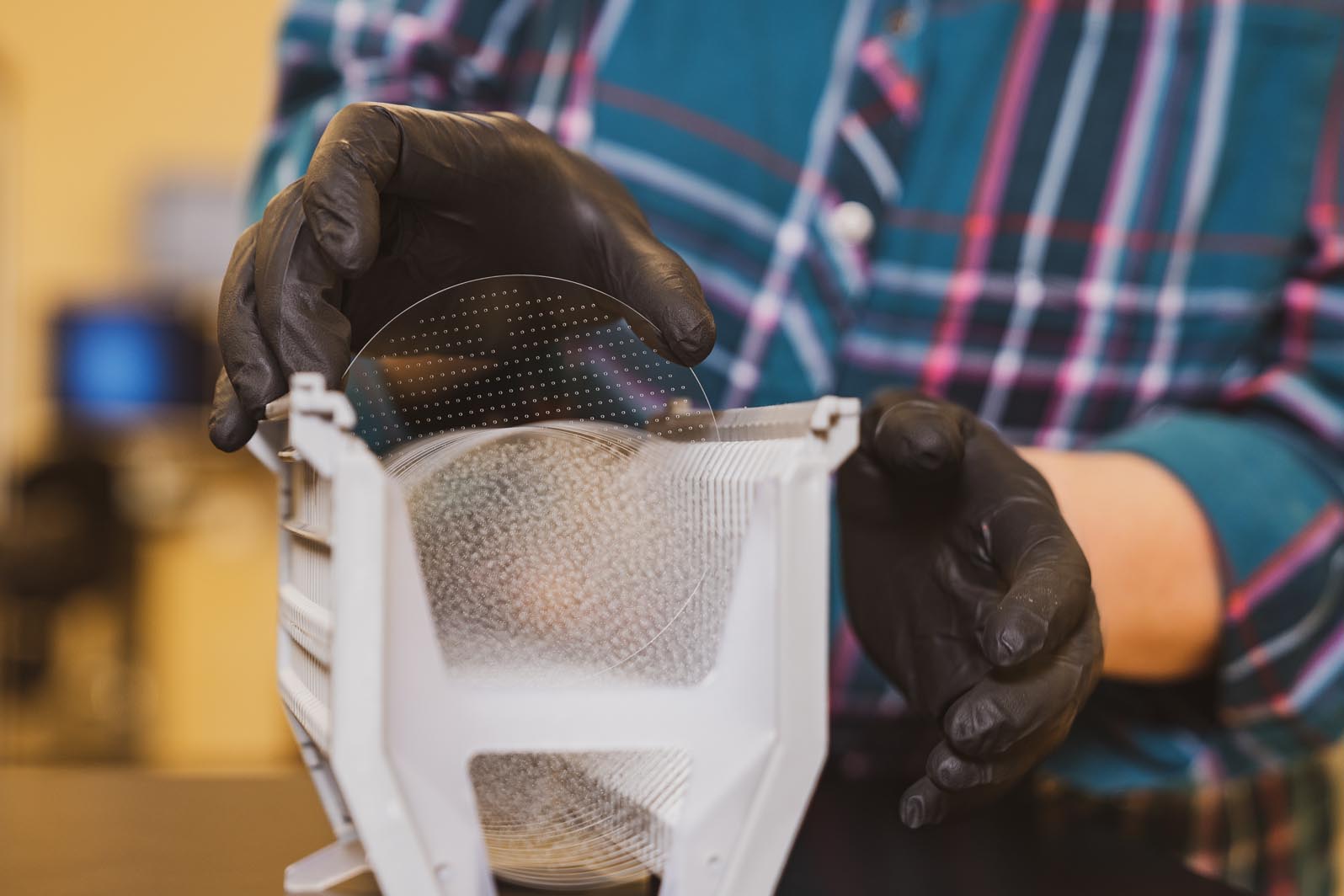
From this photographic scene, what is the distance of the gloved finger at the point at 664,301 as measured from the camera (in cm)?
48

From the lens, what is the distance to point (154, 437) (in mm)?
3104

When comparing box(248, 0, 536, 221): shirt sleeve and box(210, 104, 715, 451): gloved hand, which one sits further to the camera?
box(248, 0, 536, 221): shirt sleeve

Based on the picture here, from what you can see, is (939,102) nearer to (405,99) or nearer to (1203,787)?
(405,99)

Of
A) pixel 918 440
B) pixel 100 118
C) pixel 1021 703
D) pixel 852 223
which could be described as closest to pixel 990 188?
pixel 852 223

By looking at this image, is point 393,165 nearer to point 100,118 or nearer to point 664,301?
point 664,301

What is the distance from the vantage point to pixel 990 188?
3.02ft

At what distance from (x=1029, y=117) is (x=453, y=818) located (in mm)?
755

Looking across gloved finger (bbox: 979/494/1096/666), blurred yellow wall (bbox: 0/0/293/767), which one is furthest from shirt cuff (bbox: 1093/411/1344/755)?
blurred yellow wall (bbox: 0/0/293/767)

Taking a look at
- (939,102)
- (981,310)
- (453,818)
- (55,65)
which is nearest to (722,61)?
(939,102)

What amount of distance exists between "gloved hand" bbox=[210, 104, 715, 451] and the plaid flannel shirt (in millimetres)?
338

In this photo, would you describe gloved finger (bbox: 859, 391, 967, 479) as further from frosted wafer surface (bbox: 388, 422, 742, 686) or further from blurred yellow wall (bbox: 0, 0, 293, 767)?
blurred yellow wall (bbox: 0, 0, 293, 767)

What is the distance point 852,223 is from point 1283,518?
381 millimetres

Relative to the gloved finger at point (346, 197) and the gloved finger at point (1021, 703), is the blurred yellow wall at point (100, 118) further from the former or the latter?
the gloved finger at point (1021, 703)

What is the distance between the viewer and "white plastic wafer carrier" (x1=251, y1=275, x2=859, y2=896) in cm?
39
